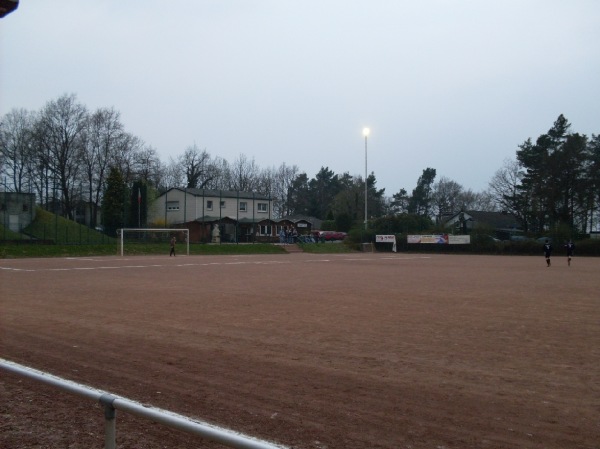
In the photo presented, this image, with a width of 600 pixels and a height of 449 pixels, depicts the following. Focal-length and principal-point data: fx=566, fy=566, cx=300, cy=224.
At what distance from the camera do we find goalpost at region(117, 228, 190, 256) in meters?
49.5

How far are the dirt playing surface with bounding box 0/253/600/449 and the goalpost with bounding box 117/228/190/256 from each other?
113 feet

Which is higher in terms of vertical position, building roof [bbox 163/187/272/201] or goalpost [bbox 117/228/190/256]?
building roof [bbox 163/187/272/201]

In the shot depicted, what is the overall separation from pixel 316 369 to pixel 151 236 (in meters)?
46.6

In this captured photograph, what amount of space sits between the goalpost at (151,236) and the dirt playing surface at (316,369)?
3440cm

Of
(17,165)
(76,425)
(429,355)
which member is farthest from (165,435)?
(17,165)

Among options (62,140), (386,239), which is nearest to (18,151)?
(62,140)

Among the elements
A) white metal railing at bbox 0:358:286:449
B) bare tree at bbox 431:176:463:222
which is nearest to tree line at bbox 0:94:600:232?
bare tree at bbox 431:176:463:222

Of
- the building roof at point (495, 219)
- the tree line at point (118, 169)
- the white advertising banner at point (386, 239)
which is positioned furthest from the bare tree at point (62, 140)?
the building roof at point (495, 219)

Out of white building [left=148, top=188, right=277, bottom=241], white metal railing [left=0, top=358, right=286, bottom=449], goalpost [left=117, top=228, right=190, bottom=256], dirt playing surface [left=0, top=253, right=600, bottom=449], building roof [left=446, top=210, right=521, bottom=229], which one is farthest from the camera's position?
building roof [left=446, top=210, right=521, bottom=229]

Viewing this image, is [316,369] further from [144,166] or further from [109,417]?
[144,166]

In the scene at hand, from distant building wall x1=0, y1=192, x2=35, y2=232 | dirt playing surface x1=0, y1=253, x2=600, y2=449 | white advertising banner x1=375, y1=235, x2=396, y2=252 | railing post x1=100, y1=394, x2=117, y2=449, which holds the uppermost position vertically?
distant building wall x1=0, y1=192, x2=35, y2=232

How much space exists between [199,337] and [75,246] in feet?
132

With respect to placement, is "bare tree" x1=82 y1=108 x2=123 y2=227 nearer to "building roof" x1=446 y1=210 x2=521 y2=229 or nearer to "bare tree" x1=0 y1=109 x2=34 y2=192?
"bare tree" x1=0 y1=109 x2=34 y2=192

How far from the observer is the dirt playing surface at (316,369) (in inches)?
207
